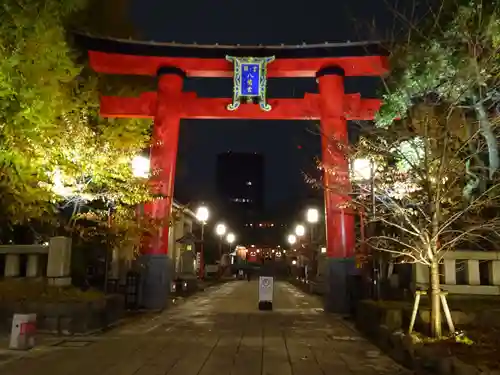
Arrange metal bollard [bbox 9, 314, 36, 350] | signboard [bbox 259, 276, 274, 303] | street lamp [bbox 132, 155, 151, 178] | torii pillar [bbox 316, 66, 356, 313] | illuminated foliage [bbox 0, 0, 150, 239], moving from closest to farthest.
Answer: metal bollard [bbox 9, 314, 36, 350] < illuminated foliage [bbox 0, 0, 150, 239] < street lamp [bbox 132, 155, 151, 178] < torii pillar [bbox 316, 66, 356, 313] < signboard [bbox 259, 276, 274, 303]

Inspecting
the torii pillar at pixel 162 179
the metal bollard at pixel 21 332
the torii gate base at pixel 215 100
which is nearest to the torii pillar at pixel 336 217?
the torii gate base at pixel 215 100

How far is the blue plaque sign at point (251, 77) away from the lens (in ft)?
64.8

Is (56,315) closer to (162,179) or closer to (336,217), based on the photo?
(162,179)

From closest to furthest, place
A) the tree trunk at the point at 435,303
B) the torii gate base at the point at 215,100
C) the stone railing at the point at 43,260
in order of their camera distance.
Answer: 1. the tree trunk at the point at 435,303
2. the stone railing at the point at 43,260
3. the torii gate base at the point at 215,100

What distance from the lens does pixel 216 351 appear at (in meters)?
10.3

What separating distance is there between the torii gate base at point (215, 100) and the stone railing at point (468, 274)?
7.69m

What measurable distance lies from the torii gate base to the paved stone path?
4.57m

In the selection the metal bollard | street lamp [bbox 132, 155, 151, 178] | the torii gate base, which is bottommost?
the metal bollard

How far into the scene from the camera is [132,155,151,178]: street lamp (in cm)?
1803

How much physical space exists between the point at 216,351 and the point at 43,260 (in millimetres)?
6092

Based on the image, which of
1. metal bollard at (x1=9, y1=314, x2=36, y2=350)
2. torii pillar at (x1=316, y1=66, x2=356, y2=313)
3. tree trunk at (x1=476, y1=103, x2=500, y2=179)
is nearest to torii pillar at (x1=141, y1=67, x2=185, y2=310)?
torii pillar at (x1=316, y1=66, x2=356, y2=313)

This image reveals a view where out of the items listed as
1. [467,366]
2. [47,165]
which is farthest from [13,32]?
[467,366]

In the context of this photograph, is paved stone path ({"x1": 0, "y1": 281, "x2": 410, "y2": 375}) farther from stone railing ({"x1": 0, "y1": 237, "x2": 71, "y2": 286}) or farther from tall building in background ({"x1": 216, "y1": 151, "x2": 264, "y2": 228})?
tall building in background ({"x1": 216, "y1": 151, "x2": 264, "y2": 228})

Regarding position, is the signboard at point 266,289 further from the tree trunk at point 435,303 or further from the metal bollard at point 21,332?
the tree trunk at point 435,303
